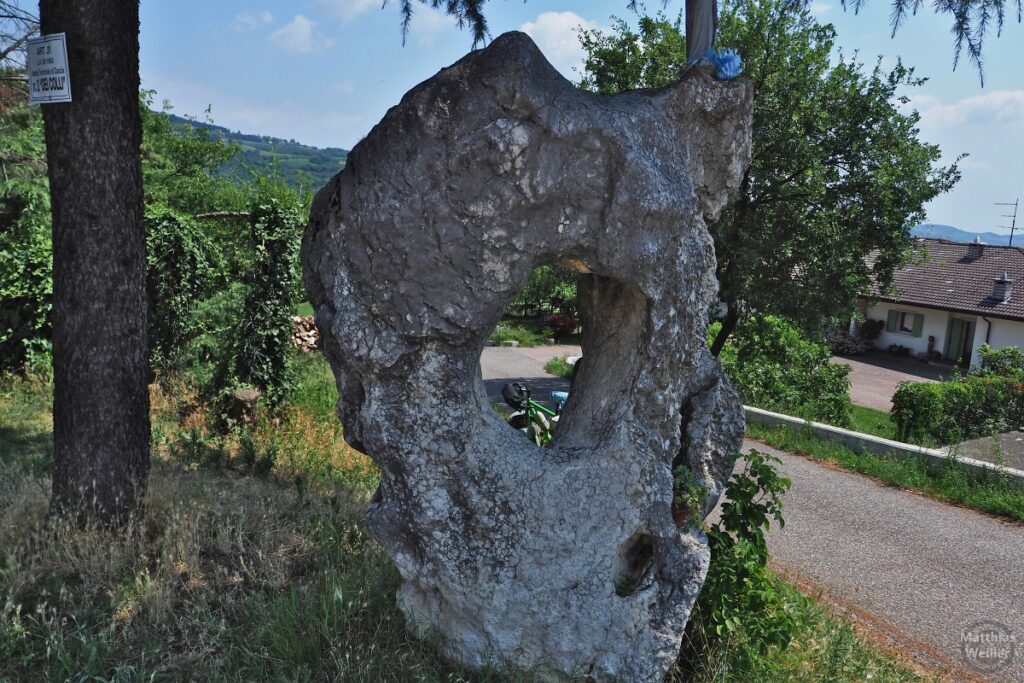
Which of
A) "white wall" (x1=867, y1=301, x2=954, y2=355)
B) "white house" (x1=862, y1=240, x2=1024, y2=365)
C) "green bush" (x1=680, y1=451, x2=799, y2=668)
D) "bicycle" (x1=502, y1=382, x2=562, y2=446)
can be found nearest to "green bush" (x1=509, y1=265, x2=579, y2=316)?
"white house" (x1=862, y1=240, x2=1024, y2=365)

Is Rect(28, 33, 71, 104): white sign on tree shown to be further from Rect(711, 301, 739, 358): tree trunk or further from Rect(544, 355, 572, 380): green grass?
Rect(544, 355, 572, 380): green grass

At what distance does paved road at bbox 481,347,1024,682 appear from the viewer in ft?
18.7

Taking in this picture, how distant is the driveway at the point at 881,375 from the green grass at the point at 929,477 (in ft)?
26.9

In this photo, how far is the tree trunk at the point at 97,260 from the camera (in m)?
5.02

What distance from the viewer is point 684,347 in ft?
14.0

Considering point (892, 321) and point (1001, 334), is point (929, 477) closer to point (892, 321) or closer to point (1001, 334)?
point (1001, 334)

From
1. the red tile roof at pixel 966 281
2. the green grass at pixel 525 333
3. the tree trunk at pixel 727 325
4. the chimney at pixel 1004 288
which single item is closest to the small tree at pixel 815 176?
the tree trunk at pixel 727 325

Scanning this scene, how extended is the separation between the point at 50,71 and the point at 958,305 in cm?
2851

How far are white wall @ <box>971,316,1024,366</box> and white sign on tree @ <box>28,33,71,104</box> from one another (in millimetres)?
26169

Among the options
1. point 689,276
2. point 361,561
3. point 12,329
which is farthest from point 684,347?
point 12,329

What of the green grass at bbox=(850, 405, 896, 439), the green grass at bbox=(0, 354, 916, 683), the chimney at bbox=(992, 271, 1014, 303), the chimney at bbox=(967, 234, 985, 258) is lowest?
the green grass at bbox=(850, 405, 896, 439)

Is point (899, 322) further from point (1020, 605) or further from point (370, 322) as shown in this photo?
point (370, 322)

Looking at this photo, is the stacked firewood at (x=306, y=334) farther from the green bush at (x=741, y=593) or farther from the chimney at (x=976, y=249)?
the chimney at (x=976, y=249)

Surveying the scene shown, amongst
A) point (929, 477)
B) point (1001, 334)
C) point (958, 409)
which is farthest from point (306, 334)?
point (1001, 334)
